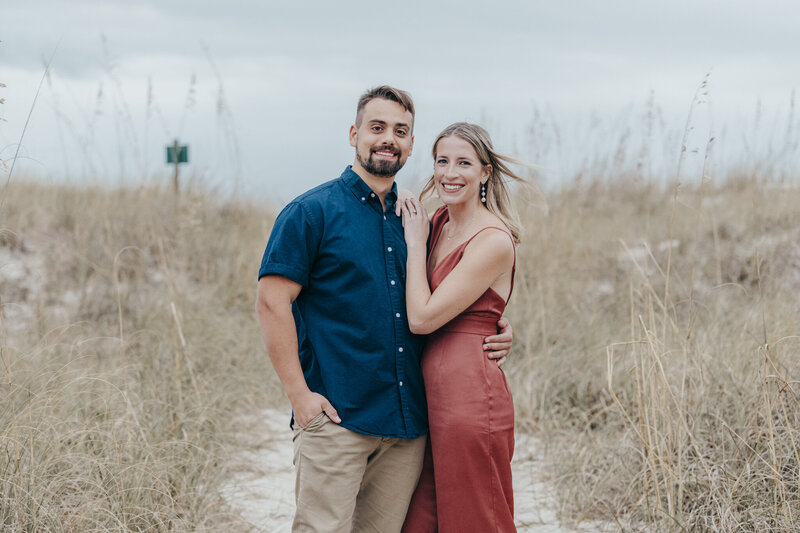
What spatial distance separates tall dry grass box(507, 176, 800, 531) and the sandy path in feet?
0.49

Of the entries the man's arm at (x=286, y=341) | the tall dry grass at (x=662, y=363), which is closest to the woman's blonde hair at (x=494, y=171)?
the tall dry grass at (x=662, y=363)

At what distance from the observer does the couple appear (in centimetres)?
245

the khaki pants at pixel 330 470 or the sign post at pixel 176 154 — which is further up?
the sign post at pixel 176 154

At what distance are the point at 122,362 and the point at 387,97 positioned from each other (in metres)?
2.28

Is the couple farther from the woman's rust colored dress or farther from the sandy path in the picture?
the sandy path

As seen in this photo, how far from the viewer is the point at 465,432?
2.55 meters

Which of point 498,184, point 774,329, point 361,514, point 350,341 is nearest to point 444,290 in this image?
point 350,341

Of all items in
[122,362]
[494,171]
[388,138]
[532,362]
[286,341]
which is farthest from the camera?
[532,362]

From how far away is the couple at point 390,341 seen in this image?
245cm

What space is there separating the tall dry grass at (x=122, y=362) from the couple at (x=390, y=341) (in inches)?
38.0

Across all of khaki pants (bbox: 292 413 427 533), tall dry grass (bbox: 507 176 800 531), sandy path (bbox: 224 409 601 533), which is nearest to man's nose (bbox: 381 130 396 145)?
A: khaki pants (bbox: 292 413 427 533)

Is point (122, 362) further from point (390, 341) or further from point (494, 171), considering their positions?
point (494, 171)

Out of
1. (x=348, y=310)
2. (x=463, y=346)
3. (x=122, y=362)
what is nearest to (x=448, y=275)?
(x=463, y=346)

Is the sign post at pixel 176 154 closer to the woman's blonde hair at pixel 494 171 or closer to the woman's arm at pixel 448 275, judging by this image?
the woman's blonde hair at pixel 494 171
